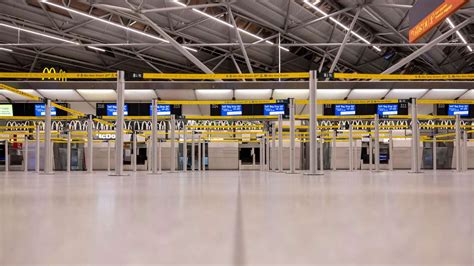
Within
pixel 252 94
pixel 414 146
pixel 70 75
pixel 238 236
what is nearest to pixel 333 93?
pixel 252 94

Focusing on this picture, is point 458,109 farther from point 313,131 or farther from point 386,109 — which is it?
point 313,131

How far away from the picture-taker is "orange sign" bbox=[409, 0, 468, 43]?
761 cm

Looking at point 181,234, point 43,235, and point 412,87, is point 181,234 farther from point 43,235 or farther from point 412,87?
point 412,87

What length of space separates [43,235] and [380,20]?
20.4 meters

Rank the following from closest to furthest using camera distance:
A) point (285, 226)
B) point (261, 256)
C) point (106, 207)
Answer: point (261, 256), point (285, 226), point (106, 207)

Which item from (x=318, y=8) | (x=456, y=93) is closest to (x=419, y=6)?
(x=456, y=93)

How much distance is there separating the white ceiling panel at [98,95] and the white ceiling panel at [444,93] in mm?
12991

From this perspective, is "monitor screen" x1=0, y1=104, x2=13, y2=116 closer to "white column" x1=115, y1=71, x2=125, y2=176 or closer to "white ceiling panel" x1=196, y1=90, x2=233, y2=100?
"white ceiling panel" x1=196, y1=90, x2=233, y2=100

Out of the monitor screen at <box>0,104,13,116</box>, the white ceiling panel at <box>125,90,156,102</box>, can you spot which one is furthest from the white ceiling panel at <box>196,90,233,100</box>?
the monitor screen at <box>0,104,13,116</box>

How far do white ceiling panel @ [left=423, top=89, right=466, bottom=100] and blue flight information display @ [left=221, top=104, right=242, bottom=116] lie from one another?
7.72 m

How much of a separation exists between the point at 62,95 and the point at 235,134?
997 cm

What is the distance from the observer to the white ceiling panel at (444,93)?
15.6 m

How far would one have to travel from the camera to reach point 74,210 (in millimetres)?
1921

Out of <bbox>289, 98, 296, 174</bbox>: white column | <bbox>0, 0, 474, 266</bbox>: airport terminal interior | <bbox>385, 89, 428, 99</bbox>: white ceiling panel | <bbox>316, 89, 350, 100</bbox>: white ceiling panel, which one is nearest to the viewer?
<bbox>0, 0, 474, 266</bbox>: airport terminal interior
